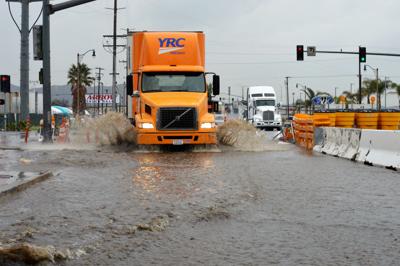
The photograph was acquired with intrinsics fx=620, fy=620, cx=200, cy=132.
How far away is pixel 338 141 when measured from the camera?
66.1 feet

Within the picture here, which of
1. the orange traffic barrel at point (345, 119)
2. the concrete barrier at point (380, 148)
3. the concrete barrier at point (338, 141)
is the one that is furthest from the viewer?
the orange traffic barrel at point (345, 119)

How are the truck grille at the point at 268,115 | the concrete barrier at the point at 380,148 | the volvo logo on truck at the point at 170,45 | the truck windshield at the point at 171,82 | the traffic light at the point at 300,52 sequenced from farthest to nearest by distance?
1. the truck grille at the point at 268,115
2. the traffic light at the point at 300,52
3. the volvo logo on truck at the point at 170,45
4. the truck windshield at the point at 171,82
5. the concrete barrier at the point at 380,148

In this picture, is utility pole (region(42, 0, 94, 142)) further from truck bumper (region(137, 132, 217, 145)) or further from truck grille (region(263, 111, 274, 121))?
truck grille (region(263, 111, 274, 121))

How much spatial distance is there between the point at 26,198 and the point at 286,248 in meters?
4.55

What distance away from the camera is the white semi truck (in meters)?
58.4

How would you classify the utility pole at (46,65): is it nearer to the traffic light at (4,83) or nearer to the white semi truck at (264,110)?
the traffic light at (4,83)

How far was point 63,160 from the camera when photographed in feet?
54.0

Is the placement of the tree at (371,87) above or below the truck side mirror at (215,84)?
above

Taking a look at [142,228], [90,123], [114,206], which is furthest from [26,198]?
[90,123]

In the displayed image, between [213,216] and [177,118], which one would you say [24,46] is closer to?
[177,118]

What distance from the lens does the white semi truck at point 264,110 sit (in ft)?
192

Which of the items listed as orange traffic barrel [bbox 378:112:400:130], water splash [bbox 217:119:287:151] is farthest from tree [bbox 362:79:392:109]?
water splash [bbox 217:119:287:151]

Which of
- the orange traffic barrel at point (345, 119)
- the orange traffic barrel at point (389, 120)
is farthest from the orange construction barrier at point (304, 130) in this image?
the orange traffic barrel at point (389, 120)

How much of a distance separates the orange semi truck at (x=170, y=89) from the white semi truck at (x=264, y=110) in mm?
36104
